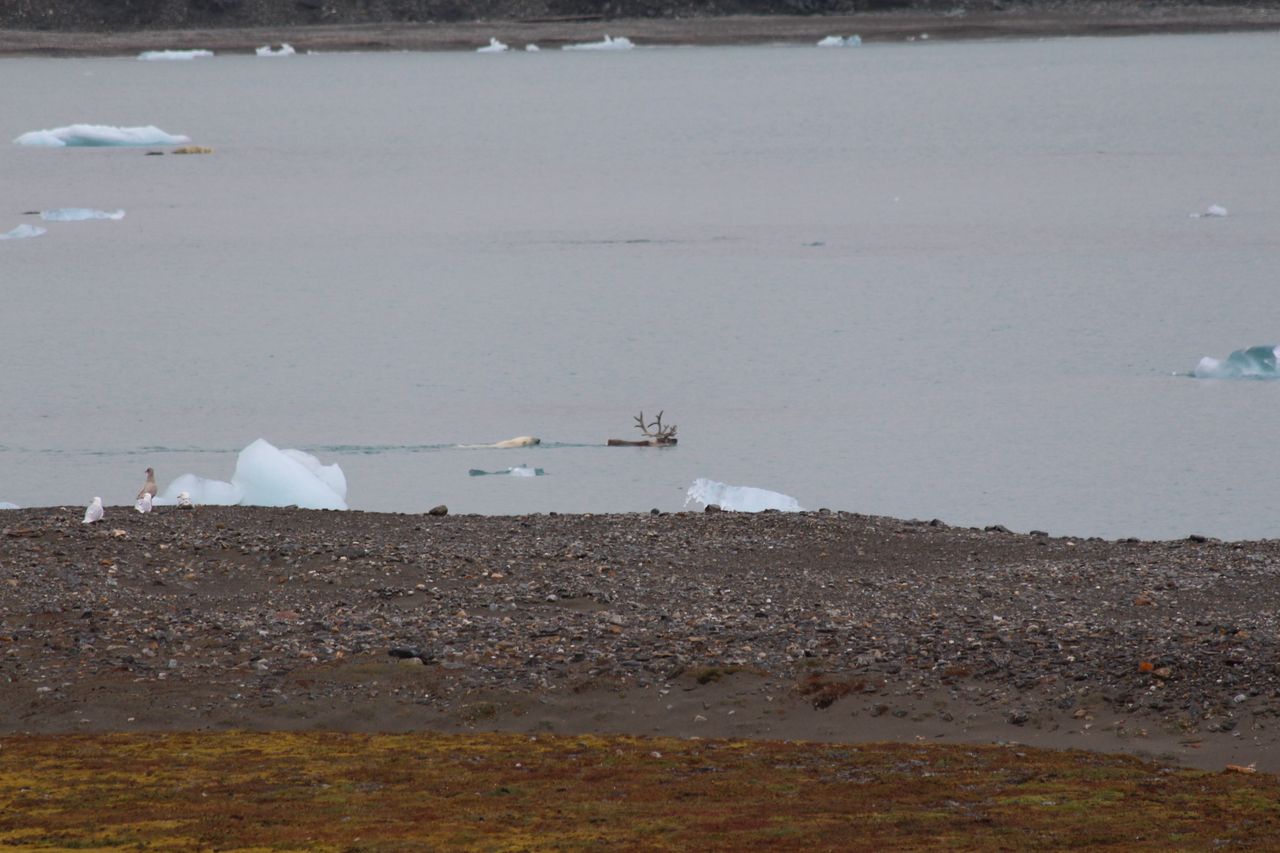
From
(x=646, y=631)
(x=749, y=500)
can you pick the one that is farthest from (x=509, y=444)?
(x=646, y=631)

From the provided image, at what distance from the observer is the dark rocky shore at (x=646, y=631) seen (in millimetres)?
9469

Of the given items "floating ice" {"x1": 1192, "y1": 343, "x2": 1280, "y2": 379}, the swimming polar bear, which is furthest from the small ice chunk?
"floating ice" {"x1": 1192, "y1": 343, "x2": 1280, "y2": 379}

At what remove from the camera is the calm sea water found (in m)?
17.9

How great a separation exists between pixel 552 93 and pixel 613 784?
86.4 metres

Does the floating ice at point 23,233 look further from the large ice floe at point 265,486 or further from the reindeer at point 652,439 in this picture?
the large ice floe at point 265,486

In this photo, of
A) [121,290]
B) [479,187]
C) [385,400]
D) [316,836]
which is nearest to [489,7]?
[479,187]

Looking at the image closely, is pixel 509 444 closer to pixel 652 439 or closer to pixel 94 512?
pixel 652 439

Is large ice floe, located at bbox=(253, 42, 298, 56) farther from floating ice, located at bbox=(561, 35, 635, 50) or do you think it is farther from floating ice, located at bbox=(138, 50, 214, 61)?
floating ice, located at bbox=(561, 35, 635, 50)

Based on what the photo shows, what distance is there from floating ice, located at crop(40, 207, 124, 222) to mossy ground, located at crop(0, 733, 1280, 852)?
32594mm

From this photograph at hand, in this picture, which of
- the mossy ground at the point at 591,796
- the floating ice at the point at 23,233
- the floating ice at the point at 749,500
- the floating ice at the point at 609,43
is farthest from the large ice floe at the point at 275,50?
the mossy ground at the point at 591,796

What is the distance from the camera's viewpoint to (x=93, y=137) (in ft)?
191

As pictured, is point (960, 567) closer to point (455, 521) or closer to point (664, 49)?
point (455, 521)

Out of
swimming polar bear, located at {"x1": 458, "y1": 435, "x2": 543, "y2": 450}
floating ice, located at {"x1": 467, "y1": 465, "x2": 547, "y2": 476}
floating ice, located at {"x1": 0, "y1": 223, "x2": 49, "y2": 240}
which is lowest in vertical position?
floating ice, located at {"x1": 467, "y1": 465, "x2": 547, "y2": 476}

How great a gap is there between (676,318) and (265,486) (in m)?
12.4
